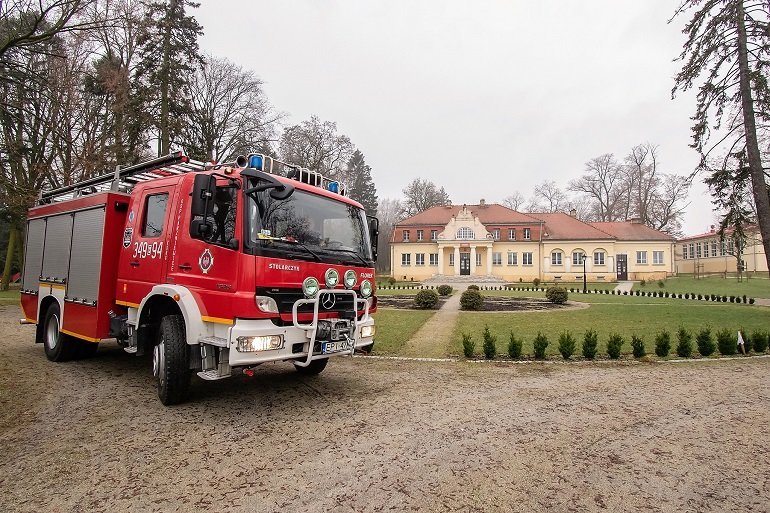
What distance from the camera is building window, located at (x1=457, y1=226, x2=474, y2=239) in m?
49.1

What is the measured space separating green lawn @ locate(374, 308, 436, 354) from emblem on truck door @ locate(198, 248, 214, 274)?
5.53 m

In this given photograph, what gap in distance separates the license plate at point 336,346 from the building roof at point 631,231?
4905cm

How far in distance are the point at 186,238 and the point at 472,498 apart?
4.27 meters

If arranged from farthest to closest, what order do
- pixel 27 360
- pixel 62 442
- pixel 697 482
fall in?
pixel 27 360 < pixel 62 442 < pixel 697 482

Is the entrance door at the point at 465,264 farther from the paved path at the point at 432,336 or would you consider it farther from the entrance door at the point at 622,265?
the paved path at the point at 432,336

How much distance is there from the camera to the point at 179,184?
5.47 metres

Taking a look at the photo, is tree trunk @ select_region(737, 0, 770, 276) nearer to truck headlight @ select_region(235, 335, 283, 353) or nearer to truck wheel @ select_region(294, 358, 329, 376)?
truck wheel @ select_region(294, 358, 329, 376)

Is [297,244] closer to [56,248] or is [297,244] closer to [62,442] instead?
[62,442]

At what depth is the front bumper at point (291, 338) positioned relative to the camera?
446cm

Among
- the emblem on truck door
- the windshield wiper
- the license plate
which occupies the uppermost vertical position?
the windshield wiper

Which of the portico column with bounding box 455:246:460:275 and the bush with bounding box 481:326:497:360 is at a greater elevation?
the portico column with bounding box 455:246:460:275

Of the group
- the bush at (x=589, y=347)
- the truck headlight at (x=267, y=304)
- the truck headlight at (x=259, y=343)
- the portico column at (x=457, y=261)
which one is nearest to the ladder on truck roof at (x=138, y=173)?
the truck headlight at (x=267, y=304)

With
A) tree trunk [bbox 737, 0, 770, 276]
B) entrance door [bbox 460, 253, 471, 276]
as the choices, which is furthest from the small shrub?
entrance door [bbox 460, 253, 471, 276]


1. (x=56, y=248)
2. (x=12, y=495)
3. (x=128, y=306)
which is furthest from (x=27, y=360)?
(x=12, y=495)
